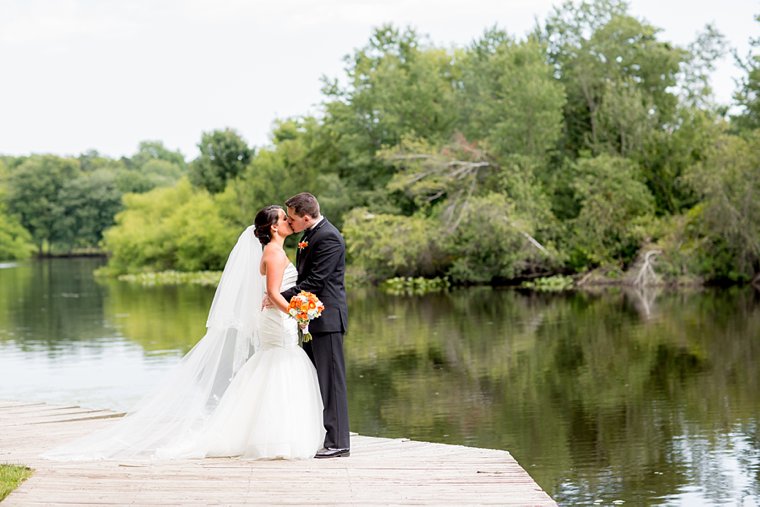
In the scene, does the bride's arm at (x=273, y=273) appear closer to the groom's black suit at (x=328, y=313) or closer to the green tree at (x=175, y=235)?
the groom's black suit at (x=328, y=313)

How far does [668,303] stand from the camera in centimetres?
2847

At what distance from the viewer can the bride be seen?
7578 millimetres

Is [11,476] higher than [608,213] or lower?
lower

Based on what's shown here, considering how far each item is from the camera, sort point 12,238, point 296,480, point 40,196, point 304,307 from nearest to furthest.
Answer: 1. point 296,480
2. point 304,307
3. point 12,238
4. point 40,196

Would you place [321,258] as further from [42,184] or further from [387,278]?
[42,184]

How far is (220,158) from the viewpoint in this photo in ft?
197

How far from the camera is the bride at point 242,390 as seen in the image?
758 centimetres

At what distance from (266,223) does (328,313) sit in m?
0.78

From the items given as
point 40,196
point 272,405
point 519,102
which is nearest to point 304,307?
point 272,405

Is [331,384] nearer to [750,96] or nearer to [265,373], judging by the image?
[265,373]

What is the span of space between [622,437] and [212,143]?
49591 millimetres

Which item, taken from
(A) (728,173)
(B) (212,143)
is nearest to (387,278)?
(A) (728,173)

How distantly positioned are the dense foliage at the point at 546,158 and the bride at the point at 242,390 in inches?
1059

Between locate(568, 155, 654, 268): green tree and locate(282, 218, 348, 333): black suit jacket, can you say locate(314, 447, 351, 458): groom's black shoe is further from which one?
locate(568, 155, 654, 268): green tree
